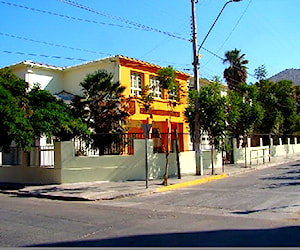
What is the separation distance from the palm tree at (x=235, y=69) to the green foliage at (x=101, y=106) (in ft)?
86.4

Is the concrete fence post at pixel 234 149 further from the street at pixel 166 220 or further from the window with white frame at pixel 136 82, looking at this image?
the street at pixel 166 220

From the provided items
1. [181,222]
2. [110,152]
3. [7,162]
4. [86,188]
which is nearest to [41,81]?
[7,162]

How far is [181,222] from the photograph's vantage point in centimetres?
823

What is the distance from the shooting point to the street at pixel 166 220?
6465mm

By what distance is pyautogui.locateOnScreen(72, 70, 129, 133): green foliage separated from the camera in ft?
61.4

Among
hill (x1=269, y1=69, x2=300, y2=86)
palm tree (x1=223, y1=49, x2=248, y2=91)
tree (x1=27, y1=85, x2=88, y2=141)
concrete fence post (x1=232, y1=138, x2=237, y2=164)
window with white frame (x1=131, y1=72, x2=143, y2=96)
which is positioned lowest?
concrete fence post (x1=232, y1=138, x2=237, y2=164)

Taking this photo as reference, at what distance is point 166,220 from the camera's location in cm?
855

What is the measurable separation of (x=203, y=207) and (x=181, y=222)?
2.58 meters

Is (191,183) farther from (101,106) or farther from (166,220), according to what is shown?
(166,220)

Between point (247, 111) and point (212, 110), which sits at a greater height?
point (247, 111)

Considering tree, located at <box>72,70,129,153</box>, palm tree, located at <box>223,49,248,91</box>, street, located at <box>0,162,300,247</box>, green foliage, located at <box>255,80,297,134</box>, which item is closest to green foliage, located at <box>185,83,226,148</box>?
tree, located at <box>72,70,129,153</box>

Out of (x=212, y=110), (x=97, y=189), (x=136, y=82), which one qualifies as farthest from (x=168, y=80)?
(x=136, y=82)

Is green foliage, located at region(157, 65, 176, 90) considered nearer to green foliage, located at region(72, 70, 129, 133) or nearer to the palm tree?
green foliage, located at region(72, 70, 129, 133)

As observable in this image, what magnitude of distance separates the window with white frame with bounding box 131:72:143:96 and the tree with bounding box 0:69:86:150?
23.4 feet
